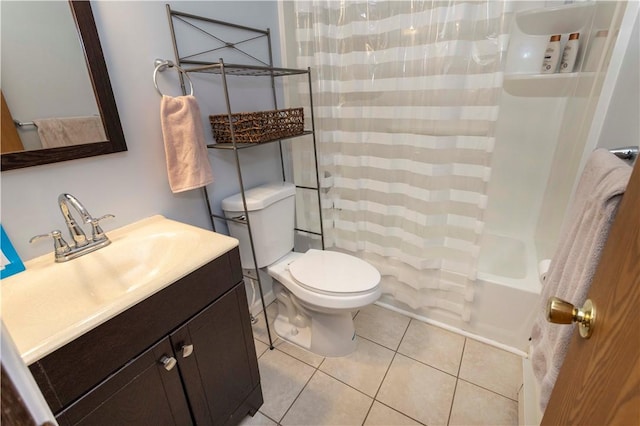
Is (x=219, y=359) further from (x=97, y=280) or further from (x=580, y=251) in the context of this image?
(x=580, y=251)

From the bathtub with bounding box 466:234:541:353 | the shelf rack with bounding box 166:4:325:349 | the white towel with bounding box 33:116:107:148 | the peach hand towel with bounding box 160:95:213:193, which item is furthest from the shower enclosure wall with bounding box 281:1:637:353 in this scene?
the white towel with bounding box 33:116:107:148

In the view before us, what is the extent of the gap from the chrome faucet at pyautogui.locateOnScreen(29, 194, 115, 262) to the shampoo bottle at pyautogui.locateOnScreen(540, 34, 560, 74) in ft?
6.99

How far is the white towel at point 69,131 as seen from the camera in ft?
3.01

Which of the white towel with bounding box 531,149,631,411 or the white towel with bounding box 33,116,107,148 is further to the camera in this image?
the white towel with bounding box 33,116,107,148

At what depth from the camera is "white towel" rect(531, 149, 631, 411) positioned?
1.93 ft

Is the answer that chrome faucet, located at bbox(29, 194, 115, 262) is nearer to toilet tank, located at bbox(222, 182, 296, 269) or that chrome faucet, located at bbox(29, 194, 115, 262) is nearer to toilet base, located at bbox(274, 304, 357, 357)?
toilet tank, located at bbox(222, 182, 296, 269)

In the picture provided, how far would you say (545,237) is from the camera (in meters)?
1.70

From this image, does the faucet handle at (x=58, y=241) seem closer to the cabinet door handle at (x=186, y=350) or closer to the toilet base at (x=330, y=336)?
the cabinet door handle at (x=186, y=350)

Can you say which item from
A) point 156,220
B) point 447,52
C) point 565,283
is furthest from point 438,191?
point 156,220

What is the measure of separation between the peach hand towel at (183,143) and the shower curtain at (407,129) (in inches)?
27.9

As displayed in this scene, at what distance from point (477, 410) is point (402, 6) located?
→ 1785mm

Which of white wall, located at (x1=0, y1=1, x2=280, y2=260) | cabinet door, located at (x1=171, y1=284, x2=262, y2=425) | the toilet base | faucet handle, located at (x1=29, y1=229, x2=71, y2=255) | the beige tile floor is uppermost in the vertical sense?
white wall, located at (x1=0, y1=1, x2=280, y2=260)

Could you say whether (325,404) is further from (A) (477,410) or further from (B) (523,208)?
(B) (523,208)

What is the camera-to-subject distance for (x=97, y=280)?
95cm
